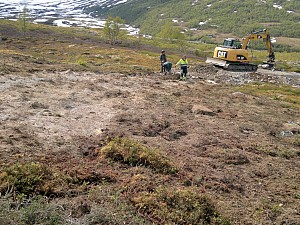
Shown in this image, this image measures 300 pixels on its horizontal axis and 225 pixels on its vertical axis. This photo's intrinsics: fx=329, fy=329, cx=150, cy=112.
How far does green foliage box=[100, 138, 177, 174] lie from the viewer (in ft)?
32.7

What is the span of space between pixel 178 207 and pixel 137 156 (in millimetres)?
2803

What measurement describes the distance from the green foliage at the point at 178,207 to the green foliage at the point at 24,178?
2341 mm

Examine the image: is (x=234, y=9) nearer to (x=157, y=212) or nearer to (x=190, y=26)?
(x=190, y=26)

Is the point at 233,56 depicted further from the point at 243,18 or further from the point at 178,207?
the point at 243,18

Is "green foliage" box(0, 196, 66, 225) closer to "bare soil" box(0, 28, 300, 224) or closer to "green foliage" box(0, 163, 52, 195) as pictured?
"green foliage" box(0, 163, 52, 195)

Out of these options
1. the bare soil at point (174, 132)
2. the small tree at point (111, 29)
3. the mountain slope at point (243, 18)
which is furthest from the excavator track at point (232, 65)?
the mountain slope at point (243, 18)

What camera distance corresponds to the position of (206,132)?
14.6 meters

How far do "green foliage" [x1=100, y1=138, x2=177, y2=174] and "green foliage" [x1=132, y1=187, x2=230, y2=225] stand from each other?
168cm

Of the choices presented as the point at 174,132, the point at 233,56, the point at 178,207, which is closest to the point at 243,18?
the point at 233,56

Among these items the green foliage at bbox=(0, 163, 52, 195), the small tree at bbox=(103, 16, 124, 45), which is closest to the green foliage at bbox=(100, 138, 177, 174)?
the green foliage at bbox=(0, 163, 52, 195)

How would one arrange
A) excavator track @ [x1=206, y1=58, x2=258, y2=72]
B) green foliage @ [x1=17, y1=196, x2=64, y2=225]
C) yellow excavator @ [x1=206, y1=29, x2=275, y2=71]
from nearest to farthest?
green foliage @ [x1=17, y1=196, x2=64, y2=225]
yellow excavator @ [x1=206, y1=29, x2=275, y2=71]
excavator track @ [x1=206, y1=58, x2=258, y2=72]

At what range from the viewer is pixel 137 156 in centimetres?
1023

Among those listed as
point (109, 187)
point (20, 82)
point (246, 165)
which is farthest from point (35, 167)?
point (20, 82)

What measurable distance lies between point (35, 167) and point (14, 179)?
0.62 m
